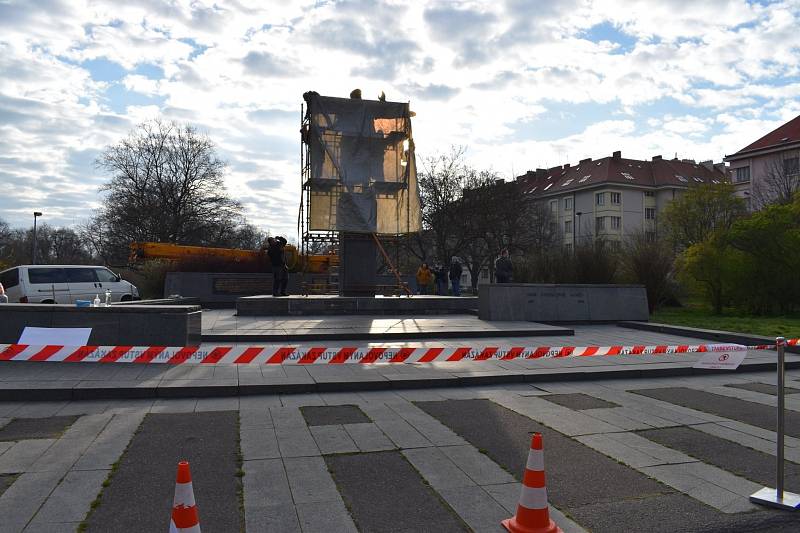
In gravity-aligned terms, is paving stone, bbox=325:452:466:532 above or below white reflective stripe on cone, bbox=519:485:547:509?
below

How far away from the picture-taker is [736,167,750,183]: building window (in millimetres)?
61812

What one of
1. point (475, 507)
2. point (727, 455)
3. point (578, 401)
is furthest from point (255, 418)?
point (727, 455)

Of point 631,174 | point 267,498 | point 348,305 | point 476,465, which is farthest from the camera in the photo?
point 631,174

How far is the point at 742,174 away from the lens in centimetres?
6244

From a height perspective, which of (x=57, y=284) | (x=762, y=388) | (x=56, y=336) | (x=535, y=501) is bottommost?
(x=762, y=388)

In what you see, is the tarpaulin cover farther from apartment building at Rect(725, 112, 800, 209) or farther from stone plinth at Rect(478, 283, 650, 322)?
apartment building at Rect(725, 112, 800, 209)

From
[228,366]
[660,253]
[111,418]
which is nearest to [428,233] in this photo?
[660,253]

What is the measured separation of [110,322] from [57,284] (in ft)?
40.4

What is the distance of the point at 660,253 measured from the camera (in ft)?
72.3

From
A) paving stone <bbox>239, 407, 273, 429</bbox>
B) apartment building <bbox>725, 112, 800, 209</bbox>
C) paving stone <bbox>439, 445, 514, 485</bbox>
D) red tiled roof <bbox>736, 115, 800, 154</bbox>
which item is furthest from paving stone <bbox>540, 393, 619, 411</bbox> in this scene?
red tiled roof <bbox>736, 115, 800, 154</bbox>

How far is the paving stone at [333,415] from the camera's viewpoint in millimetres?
6855

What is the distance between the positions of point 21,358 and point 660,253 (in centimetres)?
1993

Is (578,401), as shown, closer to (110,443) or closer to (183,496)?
(110,443)

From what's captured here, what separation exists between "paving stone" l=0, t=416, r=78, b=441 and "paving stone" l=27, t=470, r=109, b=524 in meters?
1.54
